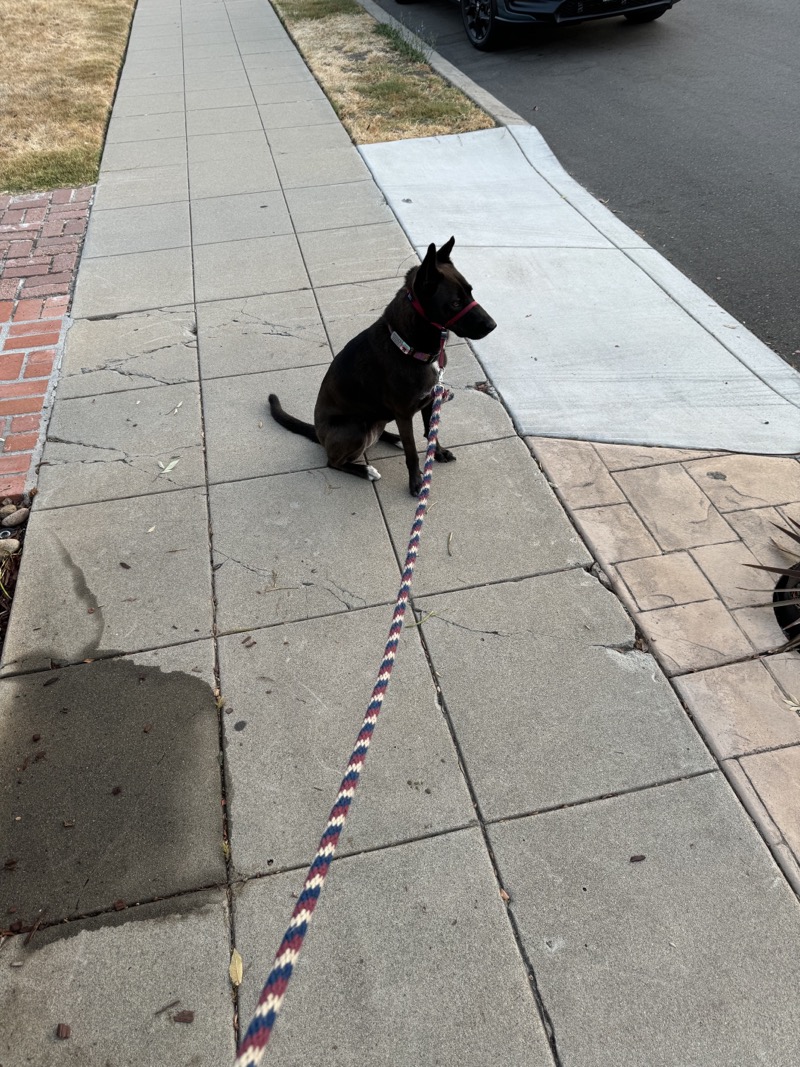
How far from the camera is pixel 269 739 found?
9.46 feet

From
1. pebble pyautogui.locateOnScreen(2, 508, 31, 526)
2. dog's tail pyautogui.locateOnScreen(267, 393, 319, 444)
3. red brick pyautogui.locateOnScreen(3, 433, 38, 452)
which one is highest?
dog's tail pyautogui.locateOnScreen(267, 393, 319, 444)

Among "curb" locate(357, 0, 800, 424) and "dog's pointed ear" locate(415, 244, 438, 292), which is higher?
"dog's pointed ear" locate(415, 244, 438, 292)

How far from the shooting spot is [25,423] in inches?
182

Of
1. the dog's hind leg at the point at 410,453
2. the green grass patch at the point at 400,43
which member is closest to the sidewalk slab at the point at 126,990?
the dog's hind leg at the point at 410,453

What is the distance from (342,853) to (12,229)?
6.56 metres

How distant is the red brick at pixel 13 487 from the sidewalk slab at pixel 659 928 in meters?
3.05

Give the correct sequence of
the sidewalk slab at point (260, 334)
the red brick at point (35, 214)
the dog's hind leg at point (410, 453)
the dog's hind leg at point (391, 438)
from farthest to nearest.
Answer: the red brick at point (35, 214) → the sidewalk slab at point (260, 334) → the dog's hind leg at point (391, 438) → the dog's hind leg at point (410, 453)

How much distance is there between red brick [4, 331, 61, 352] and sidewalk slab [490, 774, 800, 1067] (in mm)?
4541

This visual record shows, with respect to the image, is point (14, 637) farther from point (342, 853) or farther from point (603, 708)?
point (603, 708)

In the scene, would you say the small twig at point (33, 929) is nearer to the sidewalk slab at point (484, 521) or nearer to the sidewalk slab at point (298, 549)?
the sidewalk slab at point (298, 549)

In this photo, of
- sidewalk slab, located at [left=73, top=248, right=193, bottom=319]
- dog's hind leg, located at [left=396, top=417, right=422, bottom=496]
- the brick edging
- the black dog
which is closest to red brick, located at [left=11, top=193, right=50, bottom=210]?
the brick edging

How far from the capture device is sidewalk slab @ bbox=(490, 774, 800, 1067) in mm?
2086

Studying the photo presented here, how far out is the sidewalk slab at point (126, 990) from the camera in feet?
6.96

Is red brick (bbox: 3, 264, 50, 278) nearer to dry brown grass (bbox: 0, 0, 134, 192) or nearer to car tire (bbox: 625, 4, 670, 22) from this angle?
dry brown grass (bbox: 0, 0, 134, 192)
